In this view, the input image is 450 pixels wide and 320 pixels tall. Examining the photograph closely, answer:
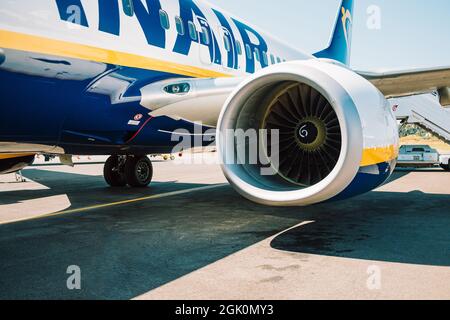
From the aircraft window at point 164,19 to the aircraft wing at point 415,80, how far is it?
2.79 m

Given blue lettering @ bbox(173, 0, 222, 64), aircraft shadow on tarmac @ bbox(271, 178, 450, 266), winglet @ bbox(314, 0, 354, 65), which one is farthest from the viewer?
winglet @ bbox(314, 0, 354, 65)

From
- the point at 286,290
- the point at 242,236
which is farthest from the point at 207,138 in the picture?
the point at 286,290

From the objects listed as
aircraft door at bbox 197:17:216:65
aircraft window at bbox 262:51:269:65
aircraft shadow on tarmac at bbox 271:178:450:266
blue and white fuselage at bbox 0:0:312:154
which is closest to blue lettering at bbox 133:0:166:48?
blue and white fuselage at bbox 0:0:312:154

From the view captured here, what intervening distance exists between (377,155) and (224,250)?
164cm

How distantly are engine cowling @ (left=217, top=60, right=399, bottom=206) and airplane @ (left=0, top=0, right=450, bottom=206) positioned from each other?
0.04ft

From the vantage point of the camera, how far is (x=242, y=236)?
4.34 metres

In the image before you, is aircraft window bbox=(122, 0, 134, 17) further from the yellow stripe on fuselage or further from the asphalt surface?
the asphalt surface

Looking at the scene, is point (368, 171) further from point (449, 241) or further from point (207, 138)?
point (207, 138)

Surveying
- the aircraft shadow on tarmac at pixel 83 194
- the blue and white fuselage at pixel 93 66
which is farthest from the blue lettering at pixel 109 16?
the aircraft shadow on tarmac at pixel 83 194

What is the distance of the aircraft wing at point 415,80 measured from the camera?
575 centimetres

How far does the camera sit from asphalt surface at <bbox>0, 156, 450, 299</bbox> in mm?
2750

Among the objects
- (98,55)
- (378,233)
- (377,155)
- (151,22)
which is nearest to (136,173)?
(151,22)

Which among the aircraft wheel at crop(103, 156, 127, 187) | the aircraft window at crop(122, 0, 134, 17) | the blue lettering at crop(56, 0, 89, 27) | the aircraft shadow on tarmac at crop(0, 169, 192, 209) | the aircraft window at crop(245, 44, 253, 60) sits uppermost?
the aircraft window at crop(245, 44, 253, 60)
